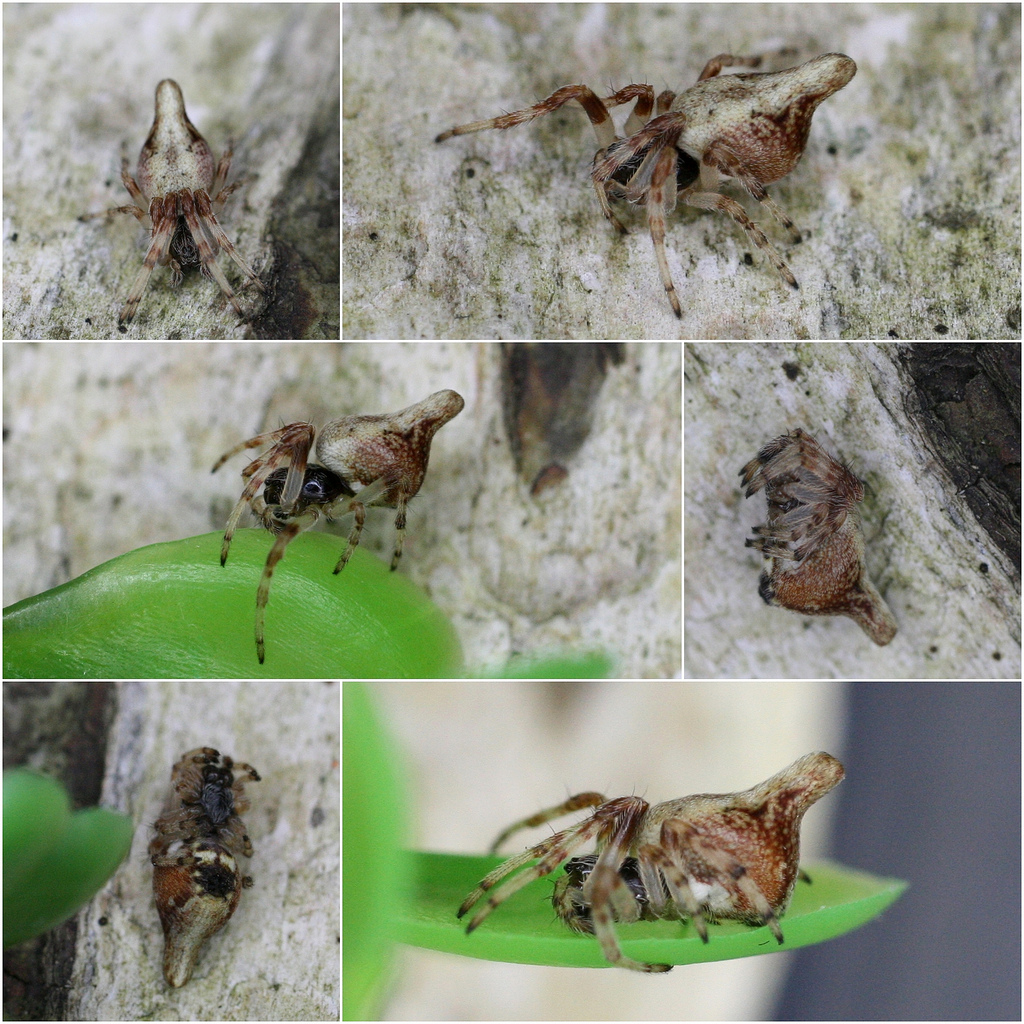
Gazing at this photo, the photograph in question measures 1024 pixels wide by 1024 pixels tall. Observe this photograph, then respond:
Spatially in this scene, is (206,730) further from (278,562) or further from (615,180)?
(615,180)

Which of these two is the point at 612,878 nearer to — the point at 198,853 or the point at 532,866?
the point at 532,866

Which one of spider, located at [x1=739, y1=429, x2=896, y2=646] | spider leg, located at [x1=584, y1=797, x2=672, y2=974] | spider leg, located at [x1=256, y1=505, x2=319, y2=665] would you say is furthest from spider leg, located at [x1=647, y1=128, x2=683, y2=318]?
spider leg, located at [x1=584, y1=797, x2=672, y2=974]

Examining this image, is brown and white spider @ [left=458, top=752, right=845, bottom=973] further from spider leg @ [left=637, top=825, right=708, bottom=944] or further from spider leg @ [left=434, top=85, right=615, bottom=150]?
spider leg @ [left=434, top=85, right=615, bottom=150]

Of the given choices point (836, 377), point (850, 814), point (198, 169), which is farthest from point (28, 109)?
point (850, 814)

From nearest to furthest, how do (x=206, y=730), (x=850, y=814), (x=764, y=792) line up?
1. (x=764, y=792)
2. (x=206, y=730)
3. (x=850, y=814)

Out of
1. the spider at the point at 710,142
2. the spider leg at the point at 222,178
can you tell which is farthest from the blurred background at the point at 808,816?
the spider leg at the point at 222,178

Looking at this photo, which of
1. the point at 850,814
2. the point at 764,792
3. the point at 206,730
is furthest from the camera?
the point at 850,814

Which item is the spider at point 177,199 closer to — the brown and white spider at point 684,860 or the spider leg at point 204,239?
the spider leg at point 204,239
